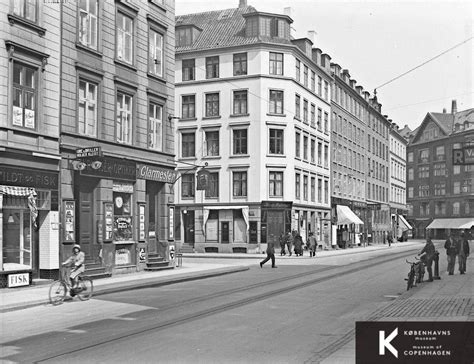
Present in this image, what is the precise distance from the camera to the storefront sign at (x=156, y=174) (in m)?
26.5

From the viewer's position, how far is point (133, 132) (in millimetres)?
26109

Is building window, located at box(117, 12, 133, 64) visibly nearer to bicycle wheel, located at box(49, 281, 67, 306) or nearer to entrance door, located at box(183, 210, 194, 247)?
bicycle wheel, located at box(49, 281, 67, 306)

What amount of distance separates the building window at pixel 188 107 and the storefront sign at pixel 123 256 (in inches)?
996

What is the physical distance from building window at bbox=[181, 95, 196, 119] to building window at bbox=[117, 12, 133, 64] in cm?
2355

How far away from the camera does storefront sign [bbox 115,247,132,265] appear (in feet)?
81.8

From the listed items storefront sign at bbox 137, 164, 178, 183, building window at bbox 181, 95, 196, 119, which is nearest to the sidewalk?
storefront sign at bbox 137, 164, 178, 183

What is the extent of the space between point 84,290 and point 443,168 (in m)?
10.5

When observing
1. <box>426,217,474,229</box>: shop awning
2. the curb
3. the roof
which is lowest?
the curb

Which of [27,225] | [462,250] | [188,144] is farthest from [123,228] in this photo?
[188,144]

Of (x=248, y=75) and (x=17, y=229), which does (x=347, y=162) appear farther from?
(x=17, y=229)

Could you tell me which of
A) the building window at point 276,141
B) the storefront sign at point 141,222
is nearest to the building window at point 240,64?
the building window at point 276,141

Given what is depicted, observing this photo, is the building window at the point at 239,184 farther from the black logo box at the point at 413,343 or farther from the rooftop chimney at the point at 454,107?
the black logo box at the point at 413,343

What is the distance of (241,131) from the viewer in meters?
47.8

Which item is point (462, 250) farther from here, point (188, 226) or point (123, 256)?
point (188, 226)
